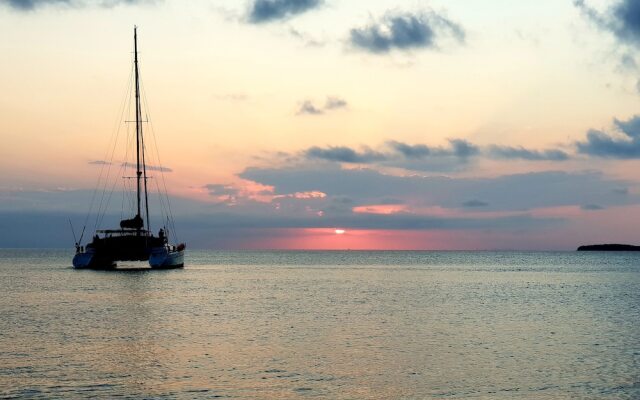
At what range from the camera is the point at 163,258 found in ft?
380

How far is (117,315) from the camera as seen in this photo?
5434cm

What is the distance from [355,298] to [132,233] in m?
47.4

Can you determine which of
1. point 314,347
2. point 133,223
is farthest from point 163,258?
point 314,347

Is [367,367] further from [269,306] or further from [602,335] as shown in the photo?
[269,306]

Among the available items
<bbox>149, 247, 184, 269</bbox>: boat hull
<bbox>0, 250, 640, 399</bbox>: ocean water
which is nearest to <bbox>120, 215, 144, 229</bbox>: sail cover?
<bbox>149, 247, 184, 269</bbox>: boat hull

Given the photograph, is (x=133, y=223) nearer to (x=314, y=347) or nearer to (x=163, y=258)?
(x=163, y=258)

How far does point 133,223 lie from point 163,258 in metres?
9.86

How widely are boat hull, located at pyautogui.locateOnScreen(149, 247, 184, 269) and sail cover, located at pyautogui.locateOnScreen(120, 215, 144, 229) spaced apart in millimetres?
5129

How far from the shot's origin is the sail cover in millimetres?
107812

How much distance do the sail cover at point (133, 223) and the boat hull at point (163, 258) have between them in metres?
5.13

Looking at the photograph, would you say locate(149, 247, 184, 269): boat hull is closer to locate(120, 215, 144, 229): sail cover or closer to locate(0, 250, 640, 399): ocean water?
locate(120, 215, 144, 229): sail cover

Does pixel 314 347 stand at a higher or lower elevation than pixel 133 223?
lower

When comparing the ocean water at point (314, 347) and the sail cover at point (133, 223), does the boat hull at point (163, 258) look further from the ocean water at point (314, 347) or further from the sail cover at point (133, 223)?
the ocean water at point (314, 347)

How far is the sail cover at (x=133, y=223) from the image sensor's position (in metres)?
108
